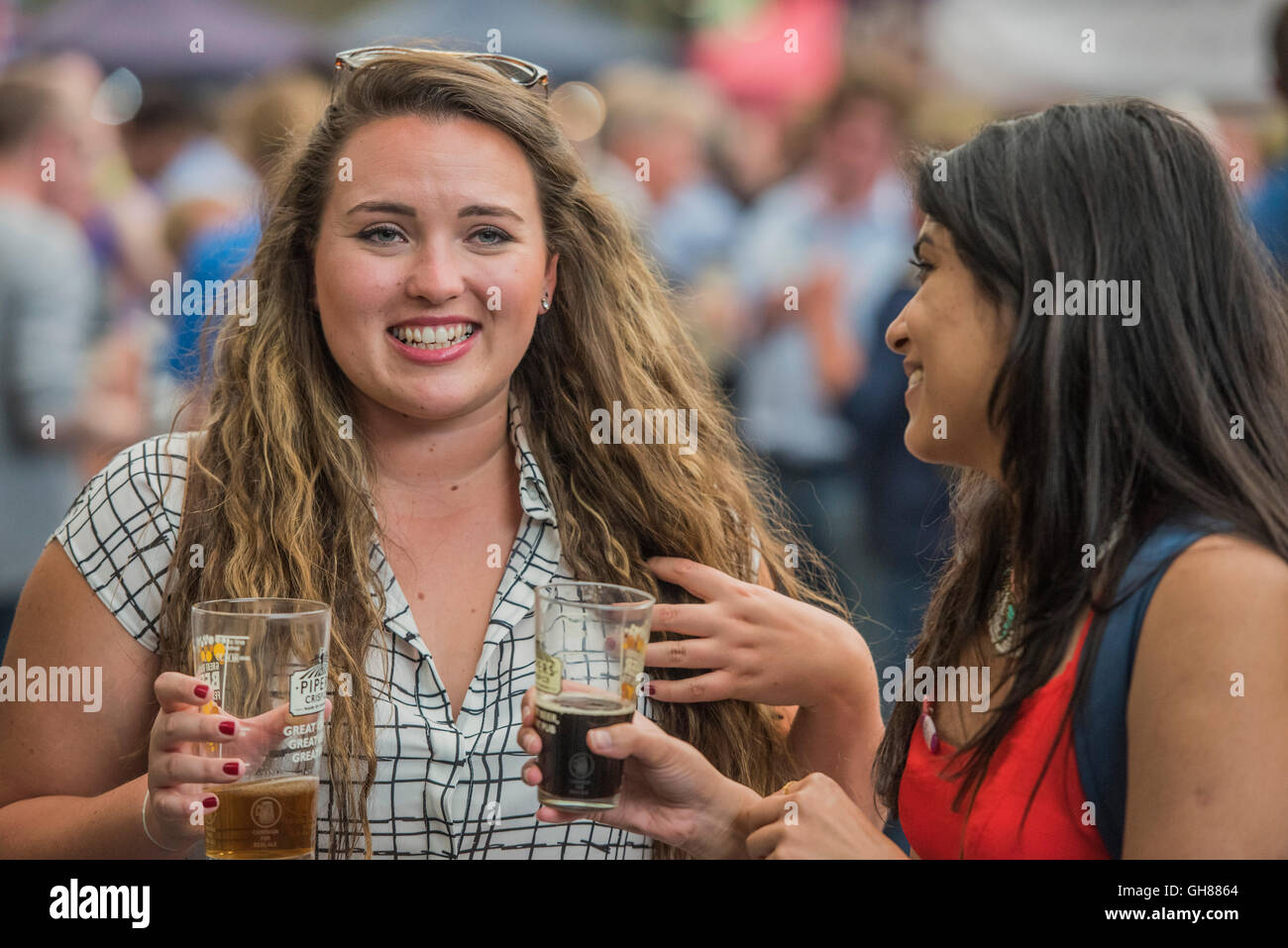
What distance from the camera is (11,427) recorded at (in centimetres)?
420

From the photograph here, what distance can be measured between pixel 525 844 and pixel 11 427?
284cm

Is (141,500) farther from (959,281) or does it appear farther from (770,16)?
(770,16)

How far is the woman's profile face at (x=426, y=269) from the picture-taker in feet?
6.88

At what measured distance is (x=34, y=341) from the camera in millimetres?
4145

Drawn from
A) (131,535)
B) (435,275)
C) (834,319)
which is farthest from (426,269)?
(834,319)

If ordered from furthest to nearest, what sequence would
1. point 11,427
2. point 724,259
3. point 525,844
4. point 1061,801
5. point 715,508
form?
1. point 724,259
2. point 11,427
3. point 715,508
4. point 525,844
5. point 1061,801

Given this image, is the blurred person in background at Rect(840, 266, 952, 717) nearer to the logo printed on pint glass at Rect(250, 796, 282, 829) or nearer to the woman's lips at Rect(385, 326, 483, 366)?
the woman's lips at Rect(385, 326, 483, 366)

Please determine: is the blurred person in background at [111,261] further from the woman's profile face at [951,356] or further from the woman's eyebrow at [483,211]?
the woman's profile face at [951,356]

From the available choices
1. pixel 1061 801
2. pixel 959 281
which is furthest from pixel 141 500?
pixel 1061 801

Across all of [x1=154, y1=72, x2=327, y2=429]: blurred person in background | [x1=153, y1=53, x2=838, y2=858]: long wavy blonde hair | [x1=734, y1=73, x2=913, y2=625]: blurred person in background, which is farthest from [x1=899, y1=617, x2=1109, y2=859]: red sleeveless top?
[x1=734, y1=73, x2=913, y2=625]: blurred person in background

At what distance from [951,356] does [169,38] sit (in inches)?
323

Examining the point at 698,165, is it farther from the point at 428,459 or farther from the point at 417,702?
the point at 417,702

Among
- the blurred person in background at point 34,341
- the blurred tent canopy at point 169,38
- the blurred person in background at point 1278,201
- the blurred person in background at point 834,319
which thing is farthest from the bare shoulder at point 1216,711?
the blurred tent canopy at point 169,38
